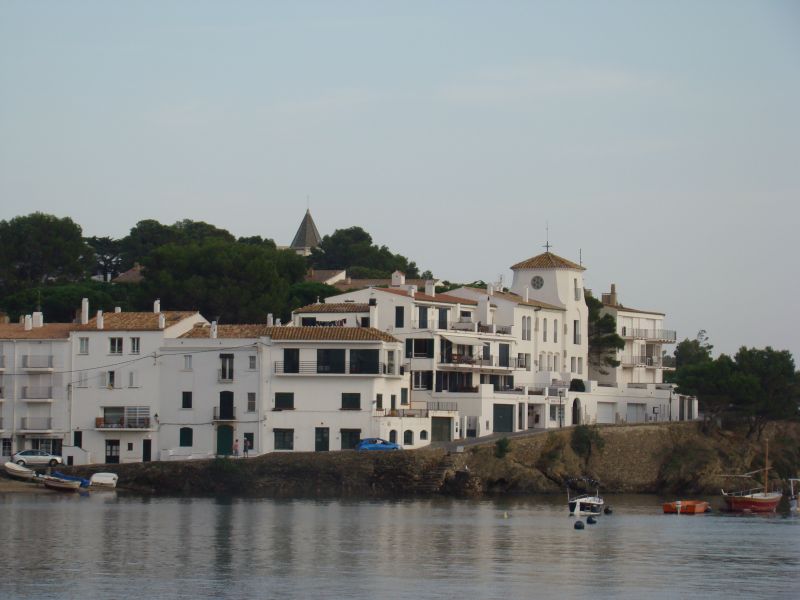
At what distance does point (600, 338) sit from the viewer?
121 metres

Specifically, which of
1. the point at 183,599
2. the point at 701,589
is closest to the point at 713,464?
the point at 701,589

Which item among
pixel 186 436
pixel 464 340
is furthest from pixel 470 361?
pixel 186 436

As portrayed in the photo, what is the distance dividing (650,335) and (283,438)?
3985 cm

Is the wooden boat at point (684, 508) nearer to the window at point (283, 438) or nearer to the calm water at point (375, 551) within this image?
the calm water at point (375, 551)

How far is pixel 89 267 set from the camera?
13988 centimetres

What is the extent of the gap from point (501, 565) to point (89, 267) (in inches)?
3366

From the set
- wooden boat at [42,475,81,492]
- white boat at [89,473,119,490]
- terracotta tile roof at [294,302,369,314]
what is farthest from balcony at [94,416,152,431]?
terracotta tile roof at [294,302,369,314]

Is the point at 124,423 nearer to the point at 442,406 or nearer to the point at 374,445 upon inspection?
the point at 374,445

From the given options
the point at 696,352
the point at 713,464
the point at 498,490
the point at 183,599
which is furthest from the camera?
the point at 696,352

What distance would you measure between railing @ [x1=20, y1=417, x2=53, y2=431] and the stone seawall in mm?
4764

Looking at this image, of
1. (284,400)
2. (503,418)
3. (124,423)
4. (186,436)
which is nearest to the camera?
(284,400)

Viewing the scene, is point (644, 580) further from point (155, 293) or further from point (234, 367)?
point (155, 293)

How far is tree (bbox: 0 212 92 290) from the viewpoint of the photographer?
12925 cm

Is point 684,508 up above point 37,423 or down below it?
below
